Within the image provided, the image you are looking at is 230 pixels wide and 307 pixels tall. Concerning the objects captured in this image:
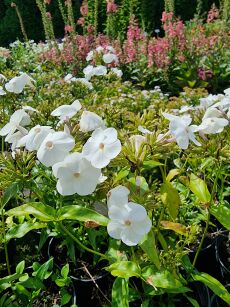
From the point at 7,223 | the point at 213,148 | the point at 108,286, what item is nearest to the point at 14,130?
the point at 7,223

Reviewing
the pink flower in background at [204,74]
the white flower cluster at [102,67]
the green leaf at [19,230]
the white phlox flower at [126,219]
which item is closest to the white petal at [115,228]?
the white phlox flower at [126,219]

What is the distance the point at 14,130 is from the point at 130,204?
574 millimetres

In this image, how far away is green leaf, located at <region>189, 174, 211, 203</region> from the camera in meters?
1.63

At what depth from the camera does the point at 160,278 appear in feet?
4.78

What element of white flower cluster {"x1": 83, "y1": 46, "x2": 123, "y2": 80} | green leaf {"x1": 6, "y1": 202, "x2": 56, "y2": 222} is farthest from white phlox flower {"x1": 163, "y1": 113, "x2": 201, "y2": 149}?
white flower cluster {"x1": 83, "y1": 46, "x2": 123, "y2": 80}

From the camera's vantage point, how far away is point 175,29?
186 inches

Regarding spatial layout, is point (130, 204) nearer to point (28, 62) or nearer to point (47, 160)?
point (47, 160)

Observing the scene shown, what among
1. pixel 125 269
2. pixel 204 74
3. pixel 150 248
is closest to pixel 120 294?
pixel 125 269

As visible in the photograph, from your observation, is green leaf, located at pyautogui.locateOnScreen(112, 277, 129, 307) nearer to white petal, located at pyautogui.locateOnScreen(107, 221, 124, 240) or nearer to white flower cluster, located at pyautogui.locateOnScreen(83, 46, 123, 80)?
white petal, located at pyautogui.locateOnScreen(107, 221, 124, 240)

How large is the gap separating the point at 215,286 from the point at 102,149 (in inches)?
27.3

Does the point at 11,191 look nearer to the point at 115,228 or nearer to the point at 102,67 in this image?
the point at 115,228

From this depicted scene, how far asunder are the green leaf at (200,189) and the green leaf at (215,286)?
0.27m

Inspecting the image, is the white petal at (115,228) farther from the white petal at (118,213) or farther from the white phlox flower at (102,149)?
the white phlox flower at (102,149)

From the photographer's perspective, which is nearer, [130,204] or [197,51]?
[130,204]
